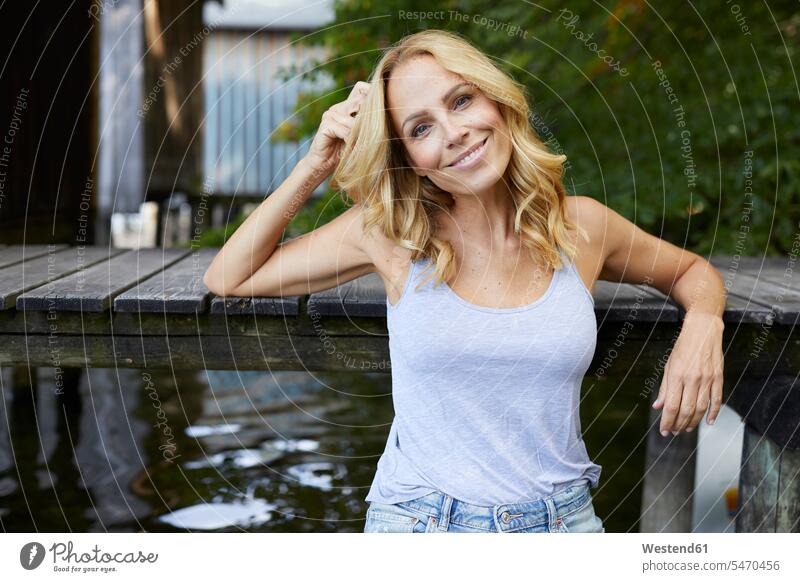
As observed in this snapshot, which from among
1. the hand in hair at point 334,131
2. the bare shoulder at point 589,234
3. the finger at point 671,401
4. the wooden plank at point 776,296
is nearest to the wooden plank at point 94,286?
the hand in hair at point 334,131

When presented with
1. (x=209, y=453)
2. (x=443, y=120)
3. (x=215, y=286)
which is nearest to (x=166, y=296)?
(x=215, y=286)

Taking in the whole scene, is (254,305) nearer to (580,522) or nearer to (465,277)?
(465,277)

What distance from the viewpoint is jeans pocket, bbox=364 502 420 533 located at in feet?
5.72

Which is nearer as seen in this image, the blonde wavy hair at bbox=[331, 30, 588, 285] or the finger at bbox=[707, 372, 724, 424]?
the blonde wavy hair at bbox=[331, 30, 588, 285]

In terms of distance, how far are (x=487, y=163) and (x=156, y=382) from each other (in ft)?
14.4

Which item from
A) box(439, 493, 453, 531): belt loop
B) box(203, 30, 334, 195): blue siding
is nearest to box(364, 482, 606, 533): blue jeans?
box(439, 493, 453, 531): belt loop

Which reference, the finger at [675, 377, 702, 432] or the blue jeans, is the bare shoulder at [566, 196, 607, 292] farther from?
the blue jeans

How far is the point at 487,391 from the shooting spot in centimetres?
174

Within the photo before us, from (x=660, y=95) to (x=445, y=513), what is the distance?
132 inches
